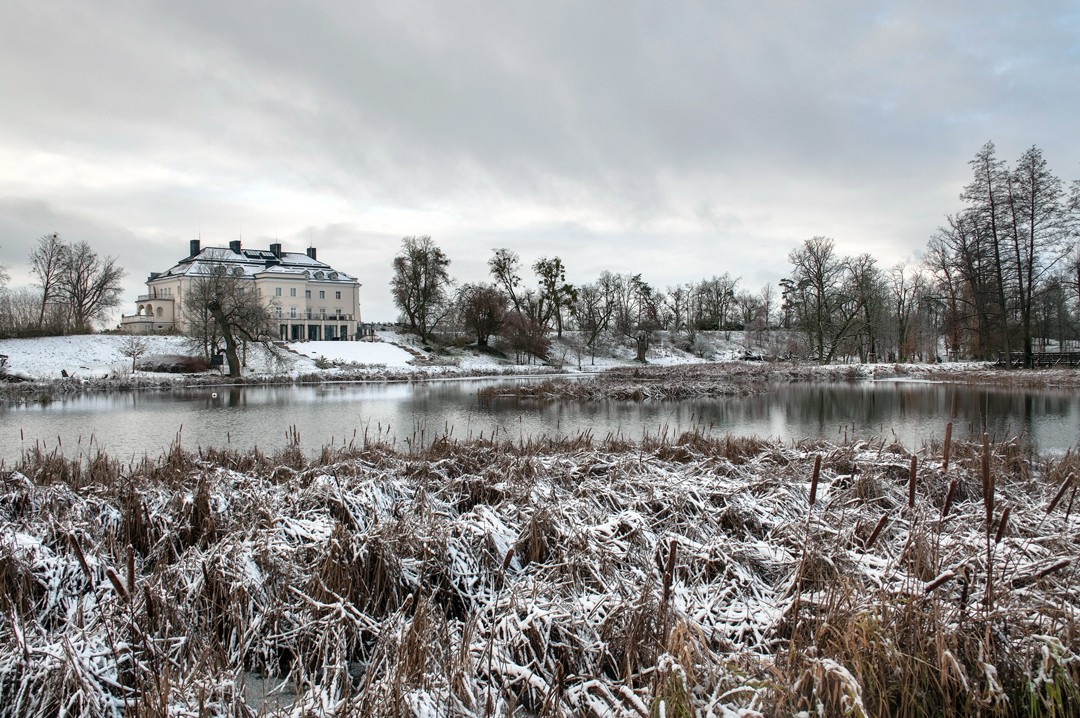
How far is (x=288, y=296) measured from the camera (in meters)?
68.0

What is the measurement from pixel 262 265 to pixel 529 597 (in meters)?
78.5

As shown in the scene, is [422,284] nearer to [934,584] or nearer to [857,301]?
[857,301]

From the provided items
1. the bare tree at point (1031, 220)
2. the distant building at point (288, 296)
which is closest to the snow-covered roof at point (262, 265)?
the distant building at point (288, 296)

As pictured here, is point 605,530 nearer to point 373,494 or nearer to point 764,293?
Answer: point 373,494

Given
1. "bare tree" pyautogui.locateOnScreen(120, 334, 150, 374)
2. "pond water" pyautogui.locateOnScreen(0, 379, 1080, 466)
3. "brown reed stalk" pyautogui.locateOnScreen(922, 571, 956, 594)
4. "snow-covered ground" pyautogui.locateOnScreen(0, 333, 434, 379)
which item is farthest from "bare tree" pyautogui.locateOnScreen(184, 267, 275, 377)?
"brown reed stalk" pyautogui.locateOnScreen(922, 571, 956, 594)

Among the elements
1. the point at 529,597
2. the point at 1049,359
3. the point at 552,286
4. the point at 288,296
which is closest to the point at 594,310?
the point at 552,286

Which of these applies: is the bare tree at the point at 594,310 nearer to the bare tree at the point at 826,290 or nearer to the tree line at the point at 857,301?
the tree line at the point at 857,301

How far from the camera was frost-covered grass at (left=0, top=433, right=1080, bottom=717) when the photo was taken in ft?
9.70

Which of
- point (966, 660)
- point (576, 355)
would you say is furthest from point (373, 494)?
point (576, 355)

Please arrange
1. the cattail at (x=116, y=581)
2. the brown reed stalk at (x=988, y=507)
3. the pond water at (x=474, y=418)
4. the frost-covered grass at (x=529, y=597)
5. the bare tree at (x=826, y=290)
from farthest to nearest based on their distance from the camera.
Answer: the bare tree at (x=826, y=290) < the pond water at (x=474, y=418) < the cattail at (x=116, y=581) < the frost-covered grass at (x=529, y=597) < the brown reed stalk at (x=988, y=507)

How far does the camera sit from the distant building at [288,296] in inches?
2618

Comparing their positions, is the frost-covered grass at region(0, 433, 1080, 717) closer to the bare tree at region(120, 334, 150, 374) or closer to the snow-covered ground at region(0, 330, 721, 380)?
the snow-covered ground at region(0, 330, 721, 380)

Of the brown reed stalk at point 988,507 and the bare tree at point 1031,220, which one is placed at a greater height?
the bare tree at point 1031,220

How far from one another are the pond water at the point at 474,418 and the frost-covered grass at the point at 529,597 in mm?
3770
